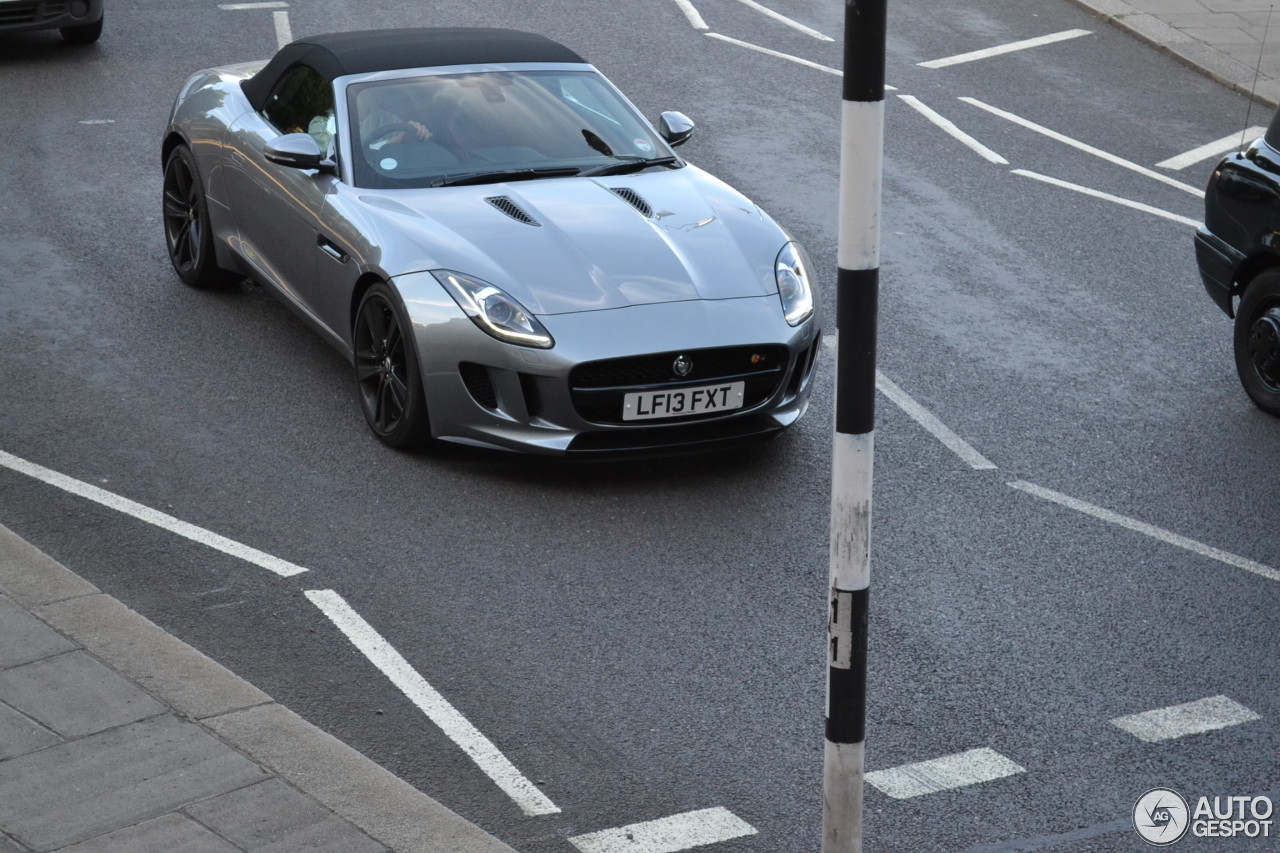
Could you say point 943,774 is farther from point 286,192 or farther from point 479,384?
point 286,192

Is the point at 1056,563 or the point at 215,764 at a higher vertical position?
the point at 215,764

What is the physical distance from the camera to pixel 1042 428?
300 inches

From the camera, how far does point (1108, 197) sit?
37.6ft

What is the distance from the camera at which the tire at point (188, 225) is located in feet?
29.5

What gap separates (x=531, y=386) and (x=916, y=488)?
1.70 metres

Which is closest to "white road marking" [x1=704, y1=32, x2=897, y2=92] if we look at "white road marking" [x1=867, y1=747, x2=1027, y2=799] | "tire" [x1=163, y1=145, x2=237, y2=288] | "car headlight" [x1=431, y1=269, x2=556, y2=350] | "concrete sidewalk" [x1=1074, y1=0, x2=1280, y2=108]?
"concrete sidewalk" [x1=1074, y1=0, x2=1280, y2=108]

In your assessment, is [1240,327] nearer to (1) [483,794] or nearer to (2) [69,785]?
(1) [483,794]

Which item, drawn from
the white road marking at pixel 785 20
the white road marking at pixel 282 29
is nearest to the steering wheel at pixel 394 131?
the white road marking at pixel 282 29

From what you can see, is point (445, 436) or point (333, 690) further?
point (445, 436)

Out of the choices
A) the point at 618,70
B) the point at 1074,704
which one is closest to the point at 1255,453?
the point at 1074,704

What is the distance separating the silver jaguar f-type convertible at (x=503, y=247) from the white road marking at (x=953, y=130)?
4.37 meters

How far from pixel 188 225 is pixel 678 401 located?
12.7 feet

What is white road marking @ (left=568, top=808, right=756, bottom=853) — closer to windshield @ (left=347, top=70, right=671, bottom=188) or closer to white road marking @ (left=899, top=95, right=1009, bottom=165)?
windshield @ (left=347, top=70, right=671, bottom=188)

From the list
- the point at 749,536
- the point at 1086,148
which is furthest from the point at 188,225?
the point at 1086,148
